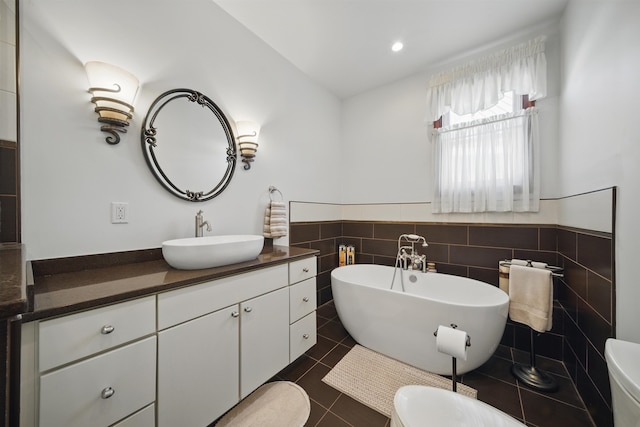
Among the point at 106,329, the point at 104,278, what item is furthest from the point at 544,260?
the point at 104,278

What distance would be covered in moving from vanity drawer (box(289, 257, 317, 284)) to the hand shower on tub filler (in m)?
1.00

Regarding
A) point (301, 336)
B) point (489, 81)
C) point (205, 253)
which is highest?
point (489, 81)

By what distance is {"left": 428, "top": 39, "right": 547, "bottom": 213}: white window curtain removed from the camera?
1.89 meters

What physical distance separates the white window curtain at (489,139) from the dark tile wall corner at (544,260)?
26cm

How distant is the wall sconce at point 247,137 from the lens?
184 centimetres

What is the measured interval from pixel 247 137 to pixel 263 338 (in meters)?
1.47

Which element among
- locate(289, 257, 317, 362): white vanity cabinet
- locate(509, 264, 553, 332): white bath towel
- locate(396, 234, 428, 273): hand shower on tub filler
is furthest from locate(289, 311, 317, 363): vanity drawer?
locate(509, 264, 553, 332): white bath towel

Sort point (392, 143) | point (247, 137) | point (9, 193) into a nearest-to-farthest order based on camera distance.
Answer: point (9, 193)
point (247, 137)
point (392, 143)

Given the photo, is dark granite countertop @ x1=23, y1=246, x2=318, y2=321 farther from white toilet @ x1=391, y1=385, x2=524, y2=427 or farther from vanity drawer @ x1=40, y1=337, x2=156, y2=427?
white toilet @ x1=391, y1=385, x2=524, y2=427

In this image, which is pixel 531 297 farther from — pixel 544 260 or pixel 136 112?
pixel 136 112

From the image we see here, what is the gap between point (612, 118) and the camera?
1145mm

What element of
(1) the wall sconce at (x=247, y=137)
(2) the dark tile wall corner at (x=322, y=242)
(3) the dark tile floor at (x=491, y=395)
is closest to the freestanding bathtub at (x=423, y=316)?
(3) the dark tile floor at (x=491, y=395)

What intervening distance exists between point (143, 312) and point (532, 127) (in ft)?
9.51

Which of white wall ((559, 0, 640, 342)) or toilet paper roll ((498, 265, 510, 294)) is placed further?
toilet paper roll ((498, 265, 510, 294))
